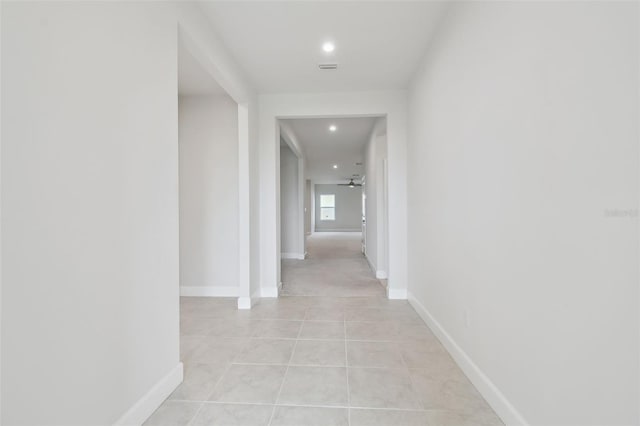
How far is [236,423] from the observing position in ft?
5.15

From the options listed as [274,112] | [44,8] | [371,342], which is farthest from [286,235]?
[44,8]

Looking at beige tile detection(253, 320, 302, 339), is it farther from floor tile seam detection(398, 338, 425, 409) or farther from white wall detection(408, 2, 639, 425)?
white wall detection(408, 2, 639, 425)

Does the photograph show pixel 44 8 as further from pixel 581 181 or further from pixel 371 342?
pixel 371 342

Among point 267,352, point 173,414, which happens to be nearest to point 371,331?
point 267,352

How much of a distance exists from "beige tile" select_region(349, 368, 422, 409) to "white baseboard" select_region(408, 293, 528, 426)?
391mm

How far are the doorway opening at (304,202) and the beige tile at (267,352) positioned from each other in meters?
1.53

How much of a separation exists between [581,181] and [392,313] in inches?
101

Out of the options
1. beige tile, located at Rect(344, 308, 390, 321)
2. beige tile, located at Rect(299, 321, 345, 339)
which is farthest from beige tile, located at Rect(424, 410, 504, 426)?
beige tile, located at Rect(344, 308, 390, 321)

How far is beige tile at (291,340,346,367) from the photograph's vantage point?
2.21 m

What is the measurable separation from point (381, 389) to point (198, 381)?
1.20 m

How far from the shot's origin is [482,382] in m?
1.78

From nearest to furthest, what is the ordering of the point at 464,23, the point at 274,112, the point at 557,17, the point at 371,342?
the point at 557,17
the point at 464,23
the point at 371,342
the point at 274,112

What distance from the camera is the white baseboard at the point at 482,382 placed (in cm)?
→ 149

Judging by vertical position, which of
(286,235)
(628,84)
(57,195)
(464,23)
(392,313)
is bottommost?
(392,313)
